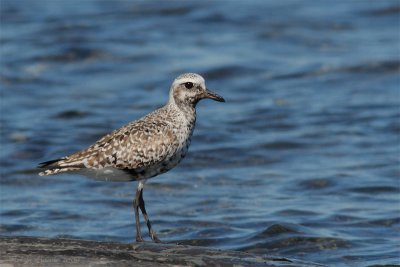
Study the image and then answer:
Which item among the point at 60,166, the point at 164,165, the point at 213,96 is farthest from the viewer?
the point at 213,96

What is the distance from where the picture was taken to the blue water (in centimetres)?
1159

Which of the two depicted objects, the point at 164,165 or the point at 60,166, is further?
the point at 164,165

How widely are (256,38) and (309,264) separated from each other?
14316 mm

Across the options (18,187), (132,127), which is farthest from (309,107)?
(132,127)

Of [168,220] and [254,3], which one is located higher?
[254,3]

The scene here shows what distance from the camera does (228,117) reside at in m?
17.1

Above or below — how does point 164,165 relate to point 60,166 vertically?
below

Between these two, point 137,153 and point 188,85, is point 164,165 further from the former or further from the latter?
point 188,85

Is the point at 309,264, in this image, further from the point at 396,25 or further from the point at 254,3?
the point at 254,3

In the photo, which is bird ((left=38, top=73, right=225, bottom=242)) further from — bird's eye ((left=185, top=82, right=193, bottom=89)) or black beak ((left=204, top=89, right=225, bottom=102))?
black beak ((left=204, top=89, right=225, bottom=102))

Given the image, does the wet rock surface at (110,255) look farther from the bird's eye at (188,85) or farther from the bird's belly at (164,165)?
the bird's eye at (188,85)

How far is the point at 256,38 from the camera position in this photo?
878 inches

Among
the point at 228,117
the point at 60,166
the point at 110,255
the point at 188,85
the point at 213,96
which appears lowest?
Answer: the point at 110,255

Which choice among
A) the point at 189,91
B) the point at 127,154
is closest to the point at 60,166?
the point at 127,154
